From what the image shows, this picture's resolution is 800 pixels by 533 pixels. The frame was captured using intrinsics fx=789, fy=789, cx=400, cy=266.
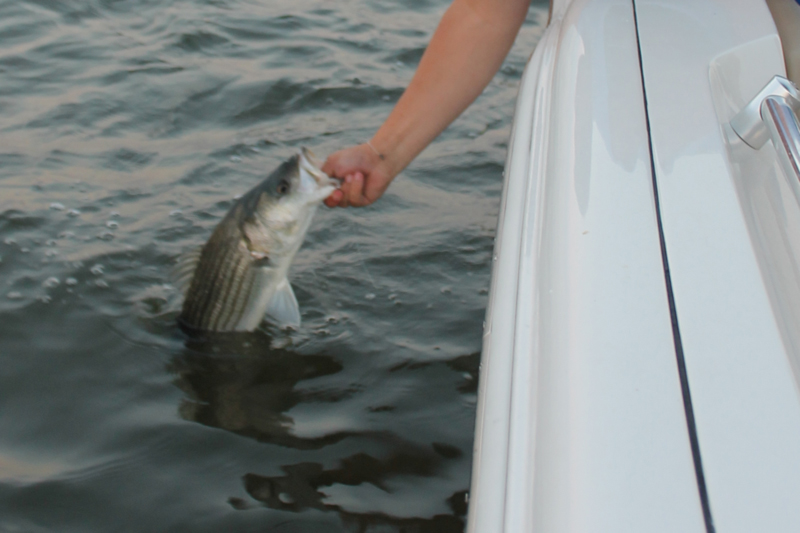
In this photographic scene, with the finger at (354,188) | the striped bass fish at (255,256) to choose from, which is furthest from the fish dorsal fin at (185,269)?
the finger at (354,188)

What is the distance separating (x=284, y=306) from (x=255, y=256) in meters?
0.23

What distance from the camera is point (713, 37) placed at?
1.89 metres

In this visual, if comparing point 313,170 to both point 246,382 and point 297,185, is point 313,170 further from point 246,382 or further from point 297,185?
point 246,382

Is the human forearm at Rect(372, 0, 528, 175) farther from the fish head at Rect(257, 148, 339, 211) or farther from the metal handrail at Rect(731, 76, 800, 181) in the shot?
the metal handrail at Rect(731, 76, 800, 181)

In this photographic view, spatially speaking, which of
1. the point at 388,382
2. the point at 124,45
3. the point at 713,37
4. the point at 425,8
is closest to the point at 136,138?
the point at 124,45

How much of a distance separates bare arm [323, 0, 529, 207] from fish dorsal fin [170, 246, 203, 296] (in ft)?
2.45

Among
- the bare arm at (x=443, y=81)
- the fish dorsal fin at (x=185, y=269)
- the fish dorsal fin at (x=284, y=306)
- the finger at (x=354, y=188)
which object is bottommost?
the fish dorsal fin at (x=284, y=306)

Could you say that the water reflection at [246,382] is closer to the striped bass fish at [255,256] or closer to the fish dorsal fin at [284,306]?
the striped bass fish at [255,256]

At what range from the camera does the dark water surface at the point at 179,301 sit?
2443mm

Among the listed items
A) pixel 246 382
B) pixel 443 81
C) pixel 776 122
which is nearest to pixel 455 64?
pixel 443 81

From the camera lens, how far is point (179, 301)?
11.3ft

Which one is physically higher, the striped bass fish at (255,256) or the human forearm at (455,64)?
the human forearm at (455,64)

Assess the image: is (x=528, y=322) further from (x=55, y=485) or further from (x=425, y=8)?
(x=425, y=8)

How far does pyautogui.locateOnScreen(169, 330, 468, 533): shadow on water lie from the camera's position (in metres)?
2.36
